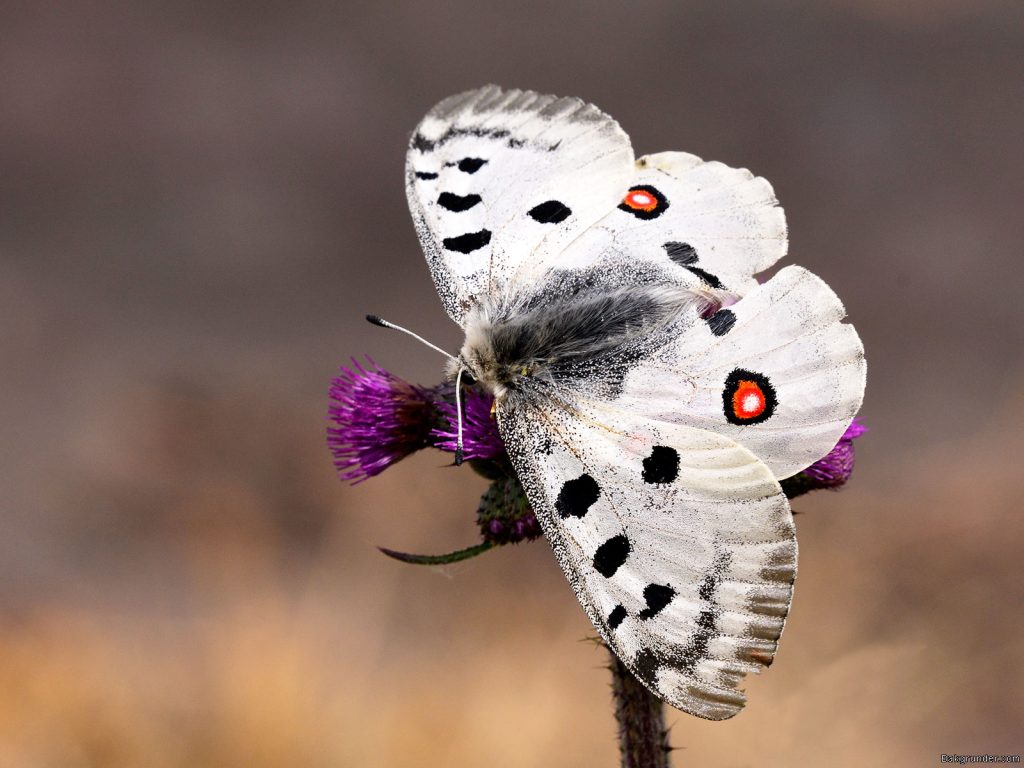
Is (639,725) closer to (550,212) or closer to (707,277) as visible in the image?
(707,277)

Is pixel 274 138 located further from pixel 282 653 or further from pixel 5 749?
pixel 5 749

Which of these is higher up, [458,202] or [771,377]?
[458,202]

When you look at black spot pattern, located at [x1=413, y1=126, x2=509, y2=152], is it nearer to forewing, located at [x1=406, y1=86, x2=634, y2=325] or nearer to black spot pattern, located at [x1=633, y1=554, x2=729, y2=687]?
forewing, located at [x1=406, y1=86, x2=634, y2=325]

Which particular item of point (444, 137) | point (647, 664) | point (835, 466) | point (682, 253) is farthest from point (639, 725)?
point (444, 137)

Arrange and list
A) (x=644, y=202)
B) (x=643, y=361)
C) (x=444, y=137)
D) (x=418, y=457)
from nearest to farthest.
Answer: (x=643, y=361), (x=644, y=202), (x=444, y=137), (x=418, y=457)

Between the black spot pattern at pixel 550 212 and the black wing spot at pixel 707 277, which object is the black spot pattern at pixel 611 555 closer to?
the black wing spot at pixel 707 277

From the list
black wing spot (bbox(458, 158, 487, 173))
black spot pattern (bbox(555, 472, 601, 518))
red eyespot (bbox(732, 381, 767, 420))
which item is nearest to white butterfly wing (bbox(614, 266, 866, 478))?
red eyespot (bbox(732, 381, 767, 420))

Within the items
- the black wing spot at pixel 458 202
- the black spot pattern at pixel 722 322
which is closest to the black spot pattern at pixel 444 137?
the black wing spot at pixel 458 202
